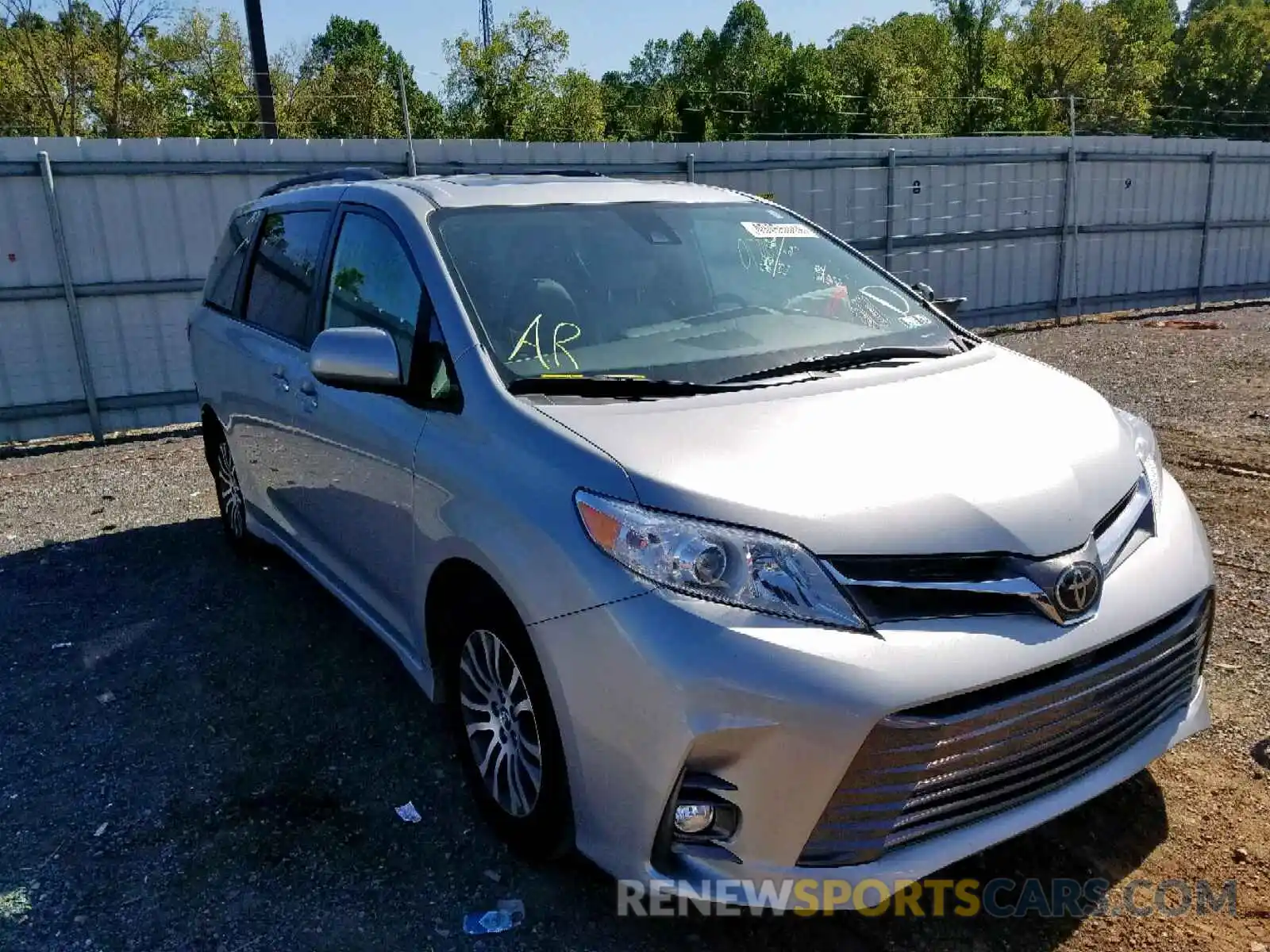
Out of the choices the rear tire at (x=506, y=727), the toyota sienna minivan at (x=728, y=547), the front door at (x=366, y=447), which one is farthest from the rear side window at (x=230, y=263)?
the rear tire at (x=506, y=727)

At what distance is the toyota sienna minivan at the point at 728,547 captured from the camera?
6.68 feet

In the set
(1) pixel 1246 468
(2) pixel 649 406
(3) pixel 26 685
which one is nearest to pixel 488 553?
(2) pixel 649 406

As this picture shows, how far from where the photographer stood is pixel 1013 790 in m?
2.19

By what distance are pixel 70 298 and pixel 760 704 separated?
26.6 feet

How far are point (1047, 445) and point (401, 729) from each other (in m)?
2.34

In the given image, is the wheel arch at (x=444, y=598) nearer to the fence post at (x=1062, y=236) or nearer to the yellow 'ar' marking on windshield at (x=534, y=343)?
the yellow 'ar' marking on windshield at (x=534, y=343)

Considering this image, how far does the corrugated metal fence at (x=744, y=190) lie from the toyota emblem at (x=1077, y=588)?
7.55 metres

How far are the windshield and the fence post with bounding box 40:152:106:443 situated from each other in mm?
6317

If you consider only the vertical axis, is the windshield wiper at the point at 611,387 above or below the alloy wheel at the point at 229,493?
above

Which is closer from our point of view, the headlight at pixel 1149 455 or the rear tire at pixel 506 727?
the rear tire at pixel 506 727

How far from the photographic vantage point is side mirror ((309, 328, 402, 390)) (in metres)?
2.88

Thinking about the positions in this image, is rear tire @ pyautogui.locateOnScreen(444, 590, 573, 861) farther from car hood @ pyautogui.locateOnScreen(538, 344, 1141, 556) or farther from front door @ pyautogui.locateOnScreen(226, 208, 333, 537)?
front door @ pyautogui.locateOnScreen(226, 208, 333, 537)

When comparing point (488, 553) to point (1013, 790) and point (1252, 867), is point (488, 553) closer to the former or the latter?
point (1013, 790)

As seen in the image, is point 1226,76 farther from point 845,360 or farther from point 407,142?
→ point 845,360
